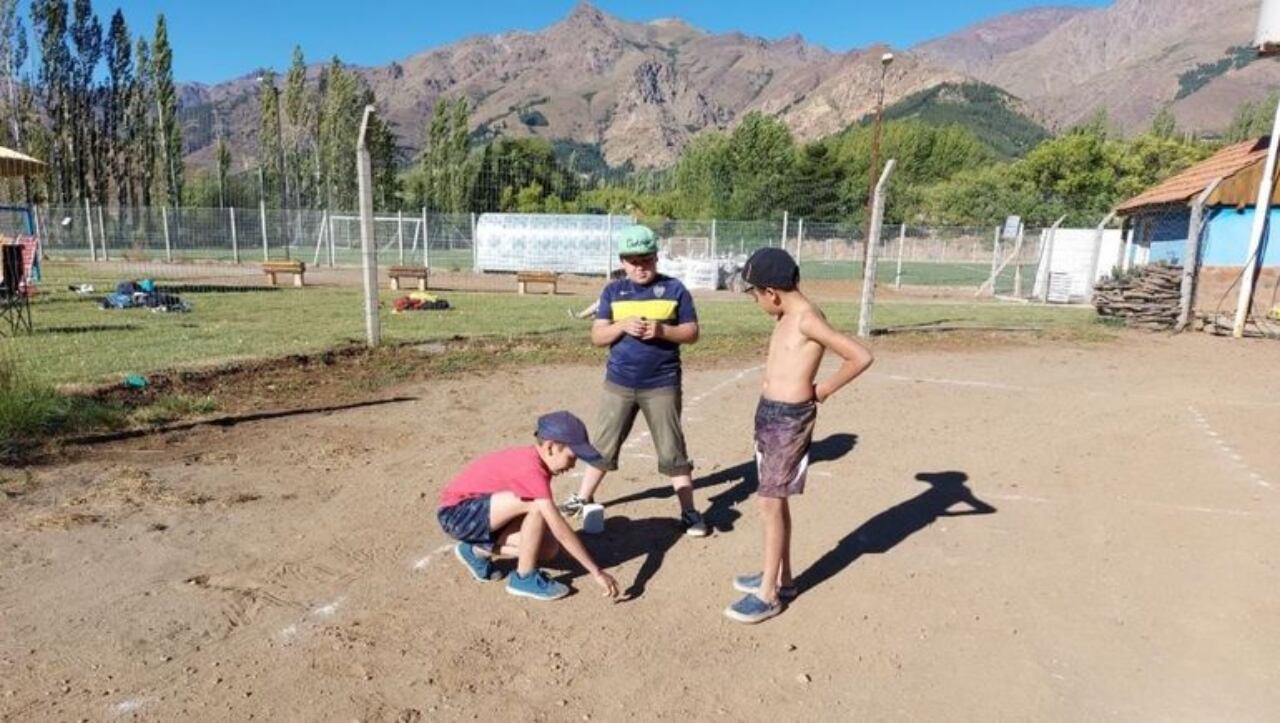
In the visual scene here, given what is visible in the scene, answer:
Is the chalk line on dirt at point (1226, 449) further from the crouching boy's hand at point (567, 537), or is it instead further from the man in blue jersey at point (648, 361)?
the crouching boy's hand at point (567, 537)

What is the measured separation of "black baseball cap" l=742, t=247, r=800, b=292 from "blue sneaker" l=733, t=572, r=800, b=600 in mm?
1414

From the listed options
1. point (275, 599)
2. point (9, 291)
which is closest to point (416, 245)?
point (9, 291)

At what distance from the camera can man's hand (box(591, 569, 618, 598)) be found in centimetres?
359

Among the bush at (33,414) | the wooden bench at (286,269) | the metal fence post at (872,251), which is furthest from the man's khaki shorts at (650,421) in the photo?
the wooden bench at (286,269)

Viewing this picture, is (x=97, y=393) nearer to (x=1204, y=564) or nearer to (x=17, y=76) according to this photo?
(x=1204, y=564)

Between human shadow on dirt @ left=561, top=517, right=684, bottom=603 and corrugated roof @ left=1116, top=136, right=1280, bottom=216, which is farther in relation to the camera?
corrugated roof @ left=1116, top=136, right=1280, bottom=216

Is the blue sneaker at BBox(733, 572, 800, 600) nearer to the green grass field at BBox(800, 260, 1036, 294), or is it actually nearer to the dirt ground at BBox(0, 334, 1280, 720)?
the dirt ground at BBox(0, 334, 1280, 720)

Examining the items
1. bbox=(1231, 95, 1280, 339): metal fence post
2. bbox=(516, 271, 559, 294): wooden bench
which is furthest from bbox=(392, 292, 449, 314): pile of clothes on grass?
bbox=(1231, 95, 1280, 339): metal fence post

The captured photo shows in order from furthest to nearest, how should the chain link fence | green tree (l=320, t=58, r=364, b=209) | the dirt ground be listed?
green tree (l=320, t=58, r=364, b=209) → the chain link fence → the dirt ground

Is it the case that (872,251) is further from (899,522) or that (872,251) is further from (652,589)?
(652,589)

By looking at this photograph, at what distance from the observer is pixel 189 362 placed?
28.2ft

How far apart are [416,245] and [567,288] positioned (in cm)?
835

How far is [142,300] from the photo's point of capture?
1458 centimetres

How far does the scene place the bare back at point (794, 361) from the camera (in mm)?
3420
